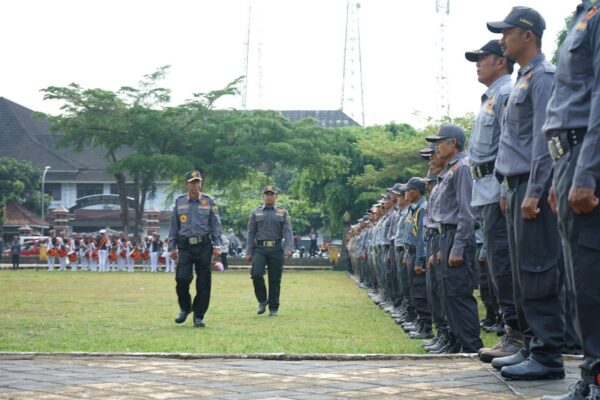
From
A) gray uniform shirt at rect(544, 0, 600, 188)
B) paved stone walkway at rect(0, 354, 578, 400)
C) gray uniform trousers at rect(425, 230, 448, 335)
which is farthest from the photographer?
gray uniform trousers at rect(425, 230, 448, 335)

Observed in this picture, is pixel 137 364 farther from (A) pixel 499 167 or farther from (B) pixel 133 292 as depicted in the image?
(B) pixel 133 292

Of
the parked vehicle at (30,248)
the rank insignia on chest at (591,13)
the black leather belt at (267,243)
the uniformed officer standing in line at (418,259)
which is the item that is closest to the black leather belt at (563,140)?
the rank insignia on chest at (591,13)

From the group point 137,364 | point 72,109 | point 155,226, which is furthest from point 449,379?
point 155,226

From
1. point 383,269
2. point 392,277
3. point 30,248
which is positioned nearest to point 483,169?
point 392,277

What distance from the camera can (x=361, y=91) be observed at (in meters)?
90.5

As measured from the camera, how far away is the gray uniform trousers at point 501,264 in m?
6.91

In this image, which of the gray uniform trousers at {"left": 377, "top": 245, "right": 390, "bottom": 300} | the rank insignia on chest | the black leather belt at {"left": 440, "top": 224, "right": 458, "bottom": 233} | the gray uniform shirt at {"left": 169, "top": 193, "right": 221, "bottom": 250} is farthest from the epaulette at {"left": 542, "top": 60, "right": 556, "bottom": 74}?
the gray uniform trousers at {"left": 377, "top": 245, "right": 390, "bottom": 300}

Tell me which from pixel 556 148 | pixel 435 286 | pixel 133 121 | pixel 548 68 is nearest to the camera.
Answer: pixel 556 148

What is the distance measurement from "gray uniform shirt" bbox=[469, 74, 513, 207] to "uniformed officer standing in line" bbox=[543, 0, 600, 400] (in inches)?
80.7

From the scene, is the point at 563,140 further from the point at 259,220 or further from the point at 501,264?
the point at 259,220

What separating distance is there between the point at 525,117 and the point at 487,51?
161 cm

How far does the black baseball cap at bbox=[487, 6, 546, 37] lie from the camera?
6.44 metres

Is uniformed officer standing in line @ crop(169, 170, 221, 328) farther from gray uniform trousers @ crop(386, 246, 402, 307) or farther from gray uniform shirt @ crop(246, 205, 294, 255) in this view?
gray uniform trousers @ crop(386, 246, 402, 307)

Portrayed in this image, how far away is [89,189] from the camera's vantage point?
76562 mm
